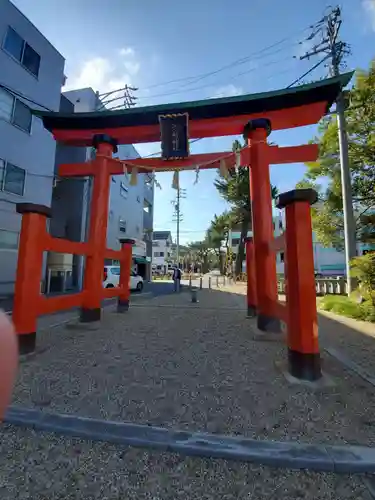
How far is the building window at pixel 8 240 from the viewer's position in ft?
34.3

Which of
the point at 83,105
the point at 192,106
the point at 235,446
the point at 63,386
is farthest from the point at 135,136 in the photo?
the point at 83,105

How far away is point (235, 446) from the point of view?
2.03 meters

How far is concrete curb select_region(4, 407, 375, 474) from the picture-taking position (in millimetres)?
1874

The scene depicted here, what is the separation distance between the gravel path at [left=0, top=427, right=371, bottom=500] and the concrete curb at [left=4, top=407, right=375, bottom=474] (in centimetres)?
6

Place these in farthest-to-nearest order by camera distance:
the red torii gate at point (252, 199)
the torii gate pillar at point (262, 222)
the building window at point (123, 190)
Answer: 1. the building window at point (123, 190)
2. the torii gate pillar at point (262, 222)
3. the red torii gate at point (252, 199)

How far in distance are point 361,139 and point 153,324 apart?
10186 millimetres

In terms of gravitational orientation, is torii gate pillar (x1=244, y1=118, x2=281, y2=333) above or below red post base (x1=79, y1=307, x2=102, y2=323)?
above

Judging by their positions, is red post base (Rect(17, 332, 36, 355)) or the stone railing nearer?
red post base (Rect(17, 332, 36, 355))

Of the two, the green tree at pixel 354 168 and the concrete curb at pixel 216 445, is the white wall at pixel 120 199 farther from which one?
the concrete curb at pixel 216 445

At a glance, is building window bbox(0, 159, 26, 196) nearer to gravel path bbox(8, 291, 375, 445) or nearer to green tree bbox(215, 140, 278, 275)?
gravel path bbox(8, 291, 375, 445)

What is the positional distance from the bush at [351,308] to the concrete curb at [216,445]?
626 cm

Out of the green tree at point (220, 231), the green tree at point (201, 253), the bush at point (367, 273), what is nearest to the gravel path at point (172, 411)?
the bush at point (367, 273)

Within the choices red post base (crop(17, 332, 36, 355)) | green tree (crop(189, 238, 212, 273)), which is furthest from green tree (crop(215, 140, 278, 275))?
green tree (crop(189, 238, 212, 273))

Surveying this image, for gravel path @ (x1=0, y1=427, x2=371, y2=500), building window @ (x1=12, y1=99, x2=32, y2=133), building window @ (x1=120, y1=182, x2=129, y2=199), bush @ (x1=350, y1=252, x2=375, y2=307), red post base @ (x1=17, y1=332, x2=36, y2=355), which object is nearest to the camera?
gravel path @ (x1=0, y1=427, x2=371, y2=500)
